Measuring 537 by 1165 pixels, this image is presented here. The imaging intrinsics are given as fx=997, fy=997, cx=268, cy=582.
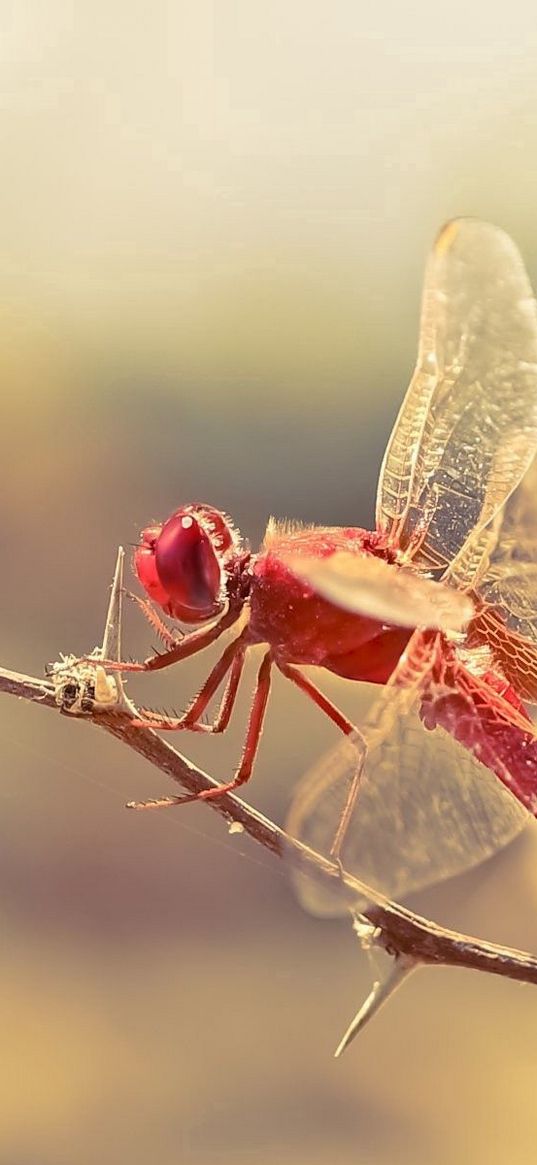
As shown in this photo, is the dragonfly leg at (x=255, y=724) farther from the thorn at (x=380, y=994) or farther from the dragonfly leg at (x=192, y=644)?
the thorn at (x=380, y=994)

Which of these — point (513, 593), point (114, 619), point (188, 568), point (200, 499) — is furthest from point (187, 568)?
point (200, 499)

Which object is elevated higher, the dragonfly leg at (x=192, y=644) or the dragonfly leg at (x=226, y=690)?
the dragonfly leg at (x=192, y=644)

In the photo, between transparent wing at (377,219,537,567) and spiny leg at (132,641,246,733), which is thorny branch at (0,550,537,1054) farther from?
transparent wing at (377,219,537,567)

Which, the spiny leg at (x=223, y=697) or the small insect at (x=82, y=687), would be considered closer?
the small insect at (x=82, y=687)

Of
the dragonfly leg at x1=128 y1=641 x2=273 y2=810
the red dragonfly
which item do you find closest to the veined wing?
the red dragonfly

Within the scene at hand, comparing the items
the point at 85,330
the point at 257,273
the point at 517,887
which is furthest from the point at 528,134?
the point at 517,887

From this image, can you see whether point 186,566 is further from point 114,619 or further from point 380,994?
point 380,994

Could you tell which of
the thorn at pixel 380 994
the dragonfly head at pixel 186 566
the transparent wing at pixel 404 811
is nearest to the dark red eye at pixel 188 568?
the dragonfly head at pixel 186 566

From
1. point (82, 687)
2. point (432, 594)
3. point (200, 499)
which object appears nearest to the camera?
point (82, 687)
